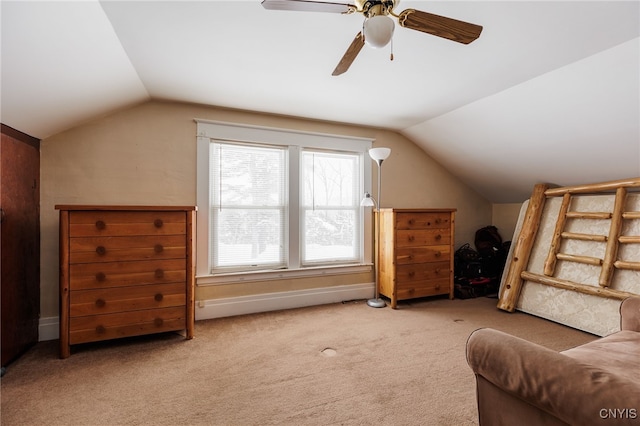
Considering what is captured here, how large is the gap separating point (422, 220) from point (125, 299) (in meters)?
3.09

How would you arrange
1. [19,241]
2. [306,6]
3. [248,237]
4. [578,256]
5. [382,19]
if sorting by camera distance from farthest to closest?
[248,237]
[578,256]
[19,241]
[306,6]
[382,19]

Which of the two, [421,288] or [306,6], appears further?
[421,288]

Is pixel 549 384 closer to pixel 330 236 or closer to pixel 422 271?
pixel 422 271

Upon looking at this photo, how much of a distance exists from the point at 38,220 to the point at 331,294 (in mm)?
2948

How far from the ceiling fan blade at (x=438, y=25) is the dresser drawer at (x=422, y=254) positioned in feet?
7.65

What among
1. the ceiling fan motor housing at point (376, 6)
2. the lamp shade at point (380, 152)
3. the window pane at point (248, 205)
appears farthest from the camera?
the lamp shade at point (380, 152)

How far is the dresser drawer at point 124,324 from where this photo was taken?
7.34 feet

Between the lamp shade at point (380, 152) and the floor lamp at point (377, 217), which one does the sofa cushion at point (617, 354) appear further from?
the lamp shade at point (380, 152)

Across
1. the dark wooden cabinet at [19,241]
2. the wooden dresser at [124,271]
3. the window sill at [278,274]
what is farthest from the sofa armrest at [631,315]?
the dark wooden cabinet at [19,241]

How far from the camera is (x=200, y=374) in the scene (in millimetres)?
2002

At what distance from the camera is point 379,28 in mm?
1195

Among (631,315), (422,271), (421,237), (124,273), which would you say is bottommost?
(422,271)

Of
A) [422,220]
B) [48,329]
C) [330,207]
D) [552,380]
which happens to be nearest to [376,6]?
[552,380]

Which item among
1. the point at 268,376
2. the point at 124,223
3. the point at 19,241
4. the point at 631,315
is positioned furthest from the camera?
the point at 124,223
